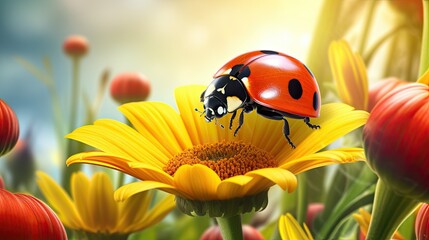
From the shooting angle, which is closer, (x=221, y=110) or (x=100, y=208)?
(x=221, y=110)

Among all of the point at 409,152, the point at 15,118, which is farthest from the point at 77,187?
the point at 409,152

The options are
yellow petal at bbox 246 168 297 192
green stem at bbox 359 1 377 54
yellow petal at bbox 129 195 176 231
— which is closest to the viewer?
yellow petal at bbox 246 168 297 192

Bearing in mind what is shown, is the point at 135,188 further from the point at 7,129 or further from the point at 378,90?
the point at 378,90

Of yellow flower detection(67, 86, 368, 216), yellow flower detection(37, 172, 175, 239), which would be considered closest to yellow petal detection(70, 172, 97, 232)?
yellow flower detection(37, 172, 175, 239)

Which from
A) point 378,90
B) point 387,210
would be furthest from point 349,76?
point 387,210

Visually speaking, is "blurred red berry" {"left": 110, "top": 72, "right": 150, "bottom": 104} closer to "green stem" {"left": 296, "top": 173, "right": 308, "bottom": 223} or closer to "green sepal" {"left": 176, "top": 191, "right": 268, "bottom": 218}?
"green stem" {"left": 296, "top": 173, "right": 308, "bottom": 223}

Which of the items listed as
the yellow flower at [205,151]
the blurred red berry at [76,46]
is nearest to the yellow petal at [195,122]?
the yellow flower at [205,151]

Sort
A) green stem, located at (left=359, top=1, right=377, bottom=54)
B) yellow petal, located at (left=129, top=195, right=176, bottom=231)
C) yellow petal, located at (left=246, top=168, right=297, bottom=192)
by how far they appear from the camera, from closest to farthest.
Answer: yellow petal, located at (left=246, top=168, right=297, bottom=192), yellow petal, located at (left=129, top=195, right=176, bottom=231), green stem, located at (left=359, top=1, right=377, bottom=54)
